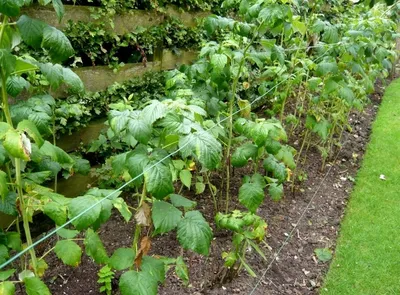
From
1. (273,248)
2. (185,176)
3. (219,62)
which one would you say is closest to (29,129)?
(185,176)

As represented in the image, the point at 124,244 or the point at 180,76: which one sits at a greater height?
the point at 180,76

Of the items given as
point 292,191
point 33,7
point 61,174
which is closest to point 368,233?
point 292,191

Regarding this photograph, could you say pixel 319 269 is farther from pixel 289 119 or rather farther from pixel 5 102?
pixel 5 102

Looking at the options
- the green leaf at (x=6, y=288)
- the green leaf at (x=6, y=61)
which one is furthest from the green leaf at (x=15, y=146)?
the green leaf at (x=6, y=288)

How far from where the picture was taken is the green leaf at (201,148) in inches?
54.4

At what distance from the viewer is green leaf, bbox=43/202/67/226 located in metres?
1.47

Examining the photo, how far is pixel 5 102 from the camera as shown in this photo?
1435 mm

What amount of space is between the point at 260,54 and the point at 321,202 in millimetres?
1551

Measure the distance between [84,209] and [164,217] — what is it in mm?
304

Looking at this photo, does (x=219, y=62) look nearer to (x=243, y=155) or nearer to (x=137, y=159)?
(x=243, y=155)

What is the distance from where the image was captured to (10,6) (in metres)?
1.16

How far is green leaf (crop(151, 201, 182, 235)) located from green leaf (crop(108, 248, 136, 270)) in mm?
184

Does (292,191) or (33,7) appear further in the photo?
(292,191)

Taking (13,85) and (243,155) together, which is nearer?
(13,85)
